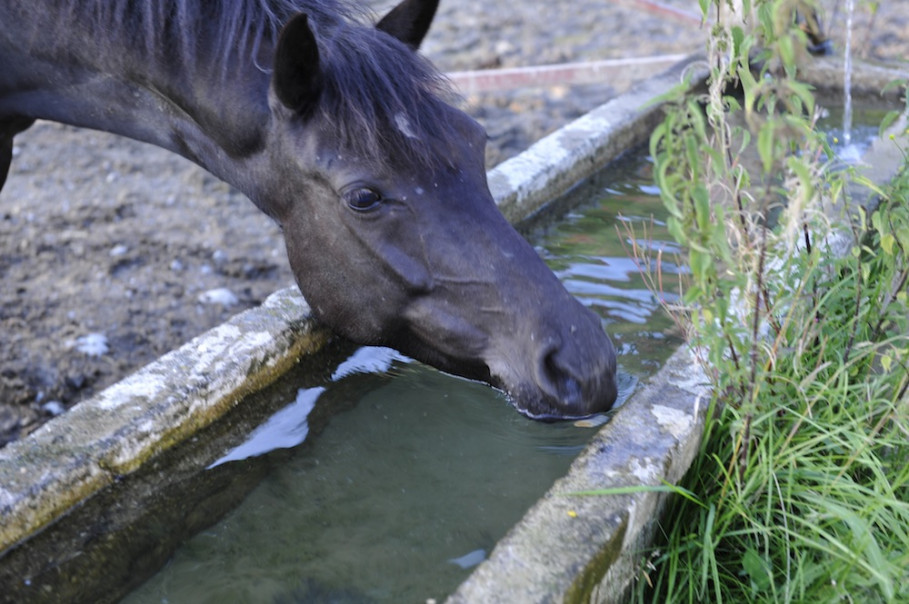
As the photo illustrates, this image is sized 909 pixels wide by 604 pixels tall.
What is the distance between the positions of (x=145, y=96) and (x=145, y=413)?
895 mm

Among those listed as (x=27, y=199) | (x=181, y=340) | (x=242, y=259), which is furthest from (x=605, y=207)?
(x=27, y=199)

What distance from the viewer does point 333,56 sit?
7.18 feet

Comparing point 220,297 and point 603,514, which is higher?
point 603,514

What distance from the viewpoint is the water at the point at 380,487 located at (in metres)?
1.95

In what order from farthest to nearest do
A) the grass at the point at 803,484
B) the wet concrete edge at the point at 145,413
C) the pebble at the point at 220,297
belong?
the pebble at the point at 220,297 < the wet concrete edge at the point at 145,413 < the grass at the point at 803,484

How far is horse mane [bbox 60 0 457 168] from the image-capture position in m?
2.17

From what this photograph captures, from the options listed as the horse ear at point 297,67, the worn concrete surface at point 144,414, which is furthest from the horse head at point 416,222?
the worn concrete surface at point 144,414

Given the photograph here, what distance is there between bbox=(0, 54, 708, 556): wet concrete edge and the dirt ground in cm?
85

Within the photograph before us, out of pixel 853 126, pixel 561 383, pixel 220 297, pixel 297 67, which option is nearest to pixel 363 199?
pixel 297 67

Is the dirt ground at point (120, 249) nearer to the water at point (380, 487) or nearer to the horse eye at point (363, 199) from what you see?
the horse eye at point (363, 199)

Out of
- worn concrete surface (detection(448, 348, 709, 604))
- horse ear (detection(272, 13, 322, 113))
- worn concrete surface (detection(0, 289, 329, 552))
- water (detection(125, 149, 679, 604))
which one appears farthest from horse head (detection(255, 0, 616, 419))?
worn concrete surface (detection(0, 289, 329, 552))

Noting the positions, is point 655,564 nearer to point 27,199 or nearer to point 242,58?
point 242,58

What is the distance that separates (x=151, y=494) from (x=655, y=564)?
1.19m

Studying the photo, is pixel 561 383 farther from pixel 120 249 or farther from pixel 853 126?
pixel 853 126
